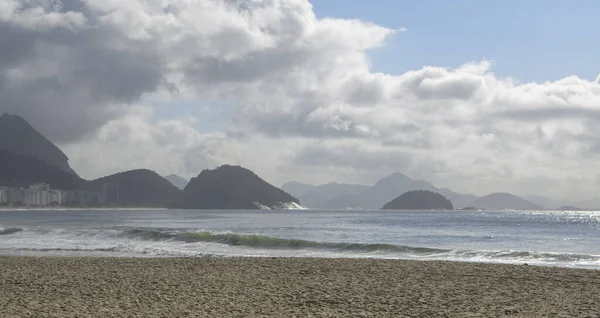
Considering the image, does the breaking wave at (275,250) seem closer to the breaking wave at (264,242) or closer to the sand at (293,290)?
the breaking wave at (264,242)

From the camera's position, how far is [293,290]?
15914 mm

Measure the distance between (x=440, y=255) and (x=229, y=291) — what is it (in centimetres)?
1881

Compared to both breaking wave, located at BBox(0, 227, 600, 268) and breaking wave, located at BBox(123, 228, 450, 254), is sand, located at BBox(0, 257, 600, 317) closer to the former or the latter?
breaking wave, located at BBox(0, 227, 600, 268)

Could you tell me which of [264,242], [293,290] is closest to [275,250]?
[264,242]

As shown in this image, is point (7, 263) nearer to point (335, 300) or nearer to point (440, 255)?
point (335, 300)

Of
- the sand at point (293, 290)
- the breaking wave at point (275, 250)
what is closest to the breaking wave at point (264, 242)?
the breaking wave at point (275, 250)

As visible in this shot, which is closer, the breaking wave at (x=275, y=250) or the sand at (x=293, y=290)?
the sand at (x=293, y=290)

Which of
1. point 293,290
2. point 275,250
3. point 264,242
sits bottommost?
point 275,250

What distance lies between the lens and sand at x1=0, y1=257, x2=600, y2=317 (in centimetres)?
1285

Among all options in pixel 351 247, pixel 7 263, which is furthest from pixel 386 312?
pixel 351 247

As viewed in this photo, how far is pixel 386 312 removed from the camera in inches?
498

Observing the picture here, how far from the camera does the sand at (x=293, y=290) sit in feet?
42.2

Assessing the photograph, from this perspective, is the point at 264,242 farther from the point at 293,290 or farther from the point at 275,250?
the point at 293,290

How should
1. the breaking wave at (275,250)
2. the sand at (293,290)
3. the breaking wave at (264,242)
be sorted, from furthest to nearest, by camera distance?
the breaking wave at (264,242) < the breaking wave at (275,250) < the sand at (293,290)
